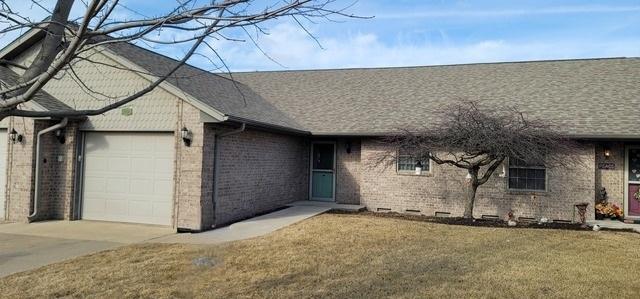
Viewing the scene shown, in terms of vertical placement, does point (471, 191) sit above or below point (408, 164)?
below

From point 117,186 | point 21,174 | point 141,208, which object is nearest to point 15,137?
point 21,174

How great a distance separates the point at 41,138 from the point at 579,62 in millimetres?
17704

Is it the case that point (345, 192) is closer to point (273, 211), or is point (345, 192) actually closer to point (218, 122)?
point (273, 211)

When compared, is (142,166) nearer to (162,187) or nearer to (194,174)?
(162,187)

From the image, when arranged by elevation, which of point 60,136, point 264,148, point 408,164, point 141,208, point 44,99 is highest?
point 44,99

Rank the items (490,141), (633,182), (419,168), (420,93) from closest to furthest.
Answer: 1. (490,141)
2. (633,182)
3. (419,168)
4. (420,93)

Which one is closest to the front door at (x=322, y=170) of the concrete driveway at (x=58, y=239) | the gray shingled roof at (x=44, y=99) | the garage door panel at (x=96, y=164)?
the concrete driveway at (x=58, y=239)

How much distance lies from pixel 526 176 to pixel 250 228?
8137mm

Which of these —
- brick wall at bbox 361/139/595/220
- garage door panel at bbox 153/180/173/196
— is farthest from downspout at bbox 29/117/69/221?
brick wall at bbox 361/139/595/220

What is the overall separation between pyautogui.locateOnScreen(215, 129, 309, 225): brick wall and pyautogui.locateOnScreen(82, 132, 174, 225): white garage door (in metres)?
1.28

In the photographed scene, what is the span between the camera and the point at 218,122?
11211 millimetres

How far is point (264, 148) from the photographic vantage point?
14.3 meters

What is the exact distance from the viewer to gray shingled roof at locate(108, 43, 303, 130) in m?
12.1

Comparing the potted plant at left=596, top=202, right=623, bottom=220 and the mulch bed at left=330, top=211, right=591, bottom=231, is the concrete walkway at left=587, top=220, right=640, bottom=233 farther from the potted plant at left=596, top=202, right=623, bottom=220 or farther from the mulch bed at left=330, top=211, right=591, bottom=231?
the mulch bed at left=330, top=211, right=591, bottom=231
